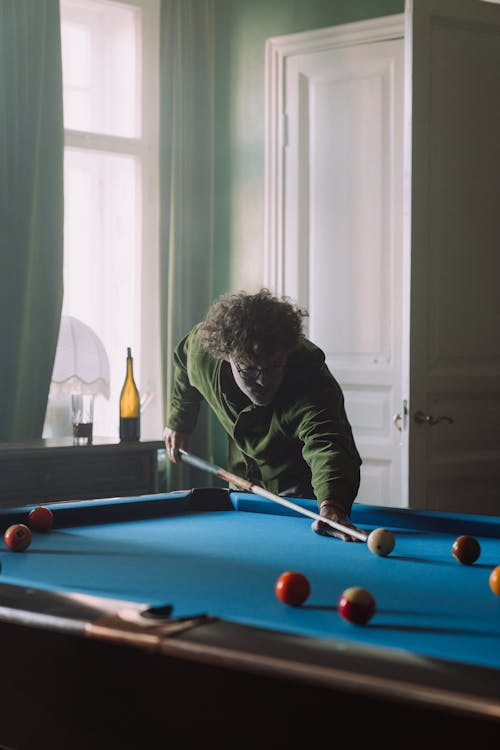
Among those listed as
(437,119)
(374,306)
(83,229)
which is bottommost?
(374,306)

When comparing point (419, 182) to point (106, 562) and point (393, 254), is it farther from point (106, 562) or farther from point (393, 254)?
point (106, 562)

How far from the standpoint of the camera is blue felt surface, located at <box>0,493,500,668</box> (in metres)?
1.43

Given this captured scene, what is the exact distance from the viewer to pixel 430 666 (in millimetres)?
1181

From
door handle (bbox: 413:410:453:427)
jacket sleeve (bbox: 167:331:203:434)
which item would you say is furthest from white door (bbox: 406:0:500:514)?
jacket sleeve (bbox: 167:331:203:434)

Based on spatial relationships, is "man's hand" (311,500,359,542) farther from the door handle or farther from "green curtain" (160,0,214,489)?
"green curtain" (160,0,214,489)

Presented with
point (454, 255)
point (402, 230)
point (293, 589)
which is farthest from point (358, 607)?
point (402, 230)

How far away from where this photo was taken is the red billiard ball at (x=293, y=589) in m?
1.53

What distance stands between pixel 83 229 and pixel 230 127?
0.89m

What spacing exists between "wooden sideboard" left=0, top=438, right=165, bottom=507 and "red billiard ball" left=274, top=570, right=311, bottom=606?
226cm

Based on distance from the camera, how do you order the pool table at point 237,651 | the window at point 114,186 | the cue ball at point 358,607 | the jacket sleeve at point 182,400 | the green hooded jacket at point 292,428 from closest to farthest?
the pool table at point 237,651 → the cue ball at point 358,607 → the green hooded jacket at point 292,428 → the jacket sleeve at point 182,400 → the window at point 114,186

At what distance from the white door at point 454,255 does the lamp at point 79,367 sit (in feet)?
4.18

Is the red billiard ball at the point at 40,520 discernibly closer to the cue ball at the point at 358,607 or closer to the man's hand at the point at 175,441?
the cue ball at the point at 358,607

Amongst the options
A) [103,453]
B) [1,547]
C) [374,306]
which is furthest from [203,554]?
[374,306]

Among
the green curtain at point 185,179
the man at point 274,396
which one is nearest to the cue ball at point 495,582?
the man at point 274,396
